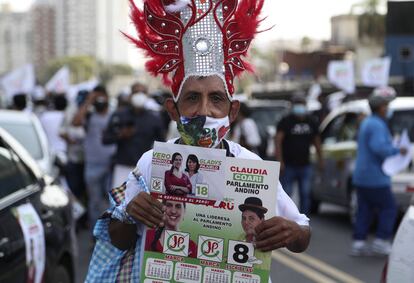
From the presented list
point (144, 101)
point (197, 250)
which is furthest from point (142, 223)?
point (144, 101)

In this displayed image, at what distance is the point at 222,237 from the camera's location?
2650 millimetres

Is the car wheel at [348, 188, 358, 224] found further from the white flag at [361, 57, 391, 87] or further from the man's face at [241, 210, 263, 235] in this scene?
the white flag at [361, 57, 391, 87]

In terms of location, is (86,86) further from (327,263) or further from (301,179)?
(327,263)

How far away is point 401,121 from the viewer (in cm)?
980

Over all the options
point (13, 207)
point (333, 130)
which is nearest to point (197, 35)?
point (13, 207)

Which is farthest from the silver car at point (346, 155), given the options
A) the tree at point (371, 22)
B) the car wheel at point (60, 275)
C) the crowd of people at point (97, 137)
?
the tree at point (371, 22)

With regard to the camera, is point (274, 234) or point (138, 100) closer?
point (274, 234)

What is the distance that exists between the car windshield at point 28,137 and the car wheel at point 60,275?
3128mm

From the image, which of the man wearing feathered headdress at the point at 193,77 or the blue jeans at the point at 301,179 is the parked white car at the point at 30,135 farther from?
the man wearing feathered headdress at the point at 193,77

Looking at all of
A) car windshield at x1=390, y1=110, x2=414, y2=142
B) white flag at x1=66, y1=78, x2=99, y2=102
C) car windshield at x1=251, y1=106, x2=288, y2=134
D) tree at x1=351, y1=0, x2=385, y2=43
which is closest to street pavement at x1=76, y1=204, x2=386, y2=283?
car windshield at x1=390, y1=110, x2=414, y2=142

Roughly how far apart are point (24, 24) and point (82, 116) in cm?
16289

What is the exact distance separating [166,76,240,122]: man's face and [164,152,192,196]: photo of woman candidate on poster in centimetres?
20

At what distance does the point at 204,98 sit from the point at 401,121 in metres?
7.41

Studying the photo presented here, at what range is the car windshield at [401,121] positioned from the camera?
32.0ft
